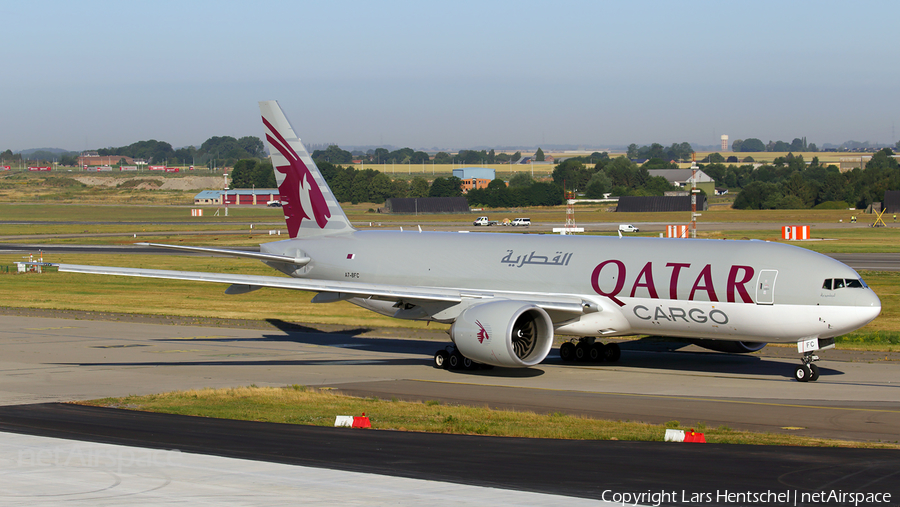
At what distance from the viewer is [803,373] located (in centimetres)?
2658

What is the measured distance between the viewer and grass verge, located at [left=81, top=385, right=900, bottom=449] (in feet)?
60.4

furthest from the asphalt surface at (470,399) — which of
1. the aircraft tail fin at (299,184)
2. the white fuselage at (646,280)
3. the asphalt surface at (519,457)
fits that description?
the aircraft tail fin at (299,184)

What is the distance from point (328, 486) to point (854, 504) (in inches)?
285

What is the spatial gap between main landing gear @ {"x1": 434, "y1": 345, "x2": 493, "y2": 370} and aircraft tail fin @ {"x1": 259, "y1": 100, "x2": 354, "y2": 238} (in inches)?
338

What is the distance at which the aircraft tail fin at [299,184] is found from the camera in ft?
120

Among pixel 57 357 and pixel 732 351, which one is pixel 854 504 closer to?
pixel 732 351

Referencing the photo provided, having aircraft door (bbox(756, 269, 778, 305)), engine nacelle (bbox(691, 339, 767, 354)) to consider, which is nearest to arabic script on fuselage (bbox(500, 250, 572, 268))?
engine nacelle (bbox(691, 339, 767, 354))

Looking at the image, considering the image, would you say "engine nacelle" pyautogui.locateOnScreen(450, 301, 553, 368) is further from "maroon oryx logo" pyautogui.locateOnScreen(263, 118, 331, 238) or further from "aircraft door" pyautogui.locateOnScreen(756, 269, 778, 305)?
"maroon oryx logo" pyautogui.locateOnScreen(263, 118, 331, 238)

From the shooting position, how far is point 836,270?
1019 inches

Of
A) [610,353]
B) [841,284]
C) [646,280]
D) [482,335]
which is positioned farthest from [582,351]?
[841,284]

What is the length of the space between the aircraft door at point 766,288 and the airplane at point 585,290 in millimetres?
29

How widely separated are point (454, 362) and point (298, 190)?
11.4m

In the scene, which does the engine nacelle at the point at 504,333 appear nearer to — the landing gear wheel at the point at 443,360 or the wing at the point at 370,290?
the wing at the point at 370,290

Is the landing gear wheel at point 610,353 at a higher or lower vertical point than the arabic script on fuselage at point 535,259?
lower
